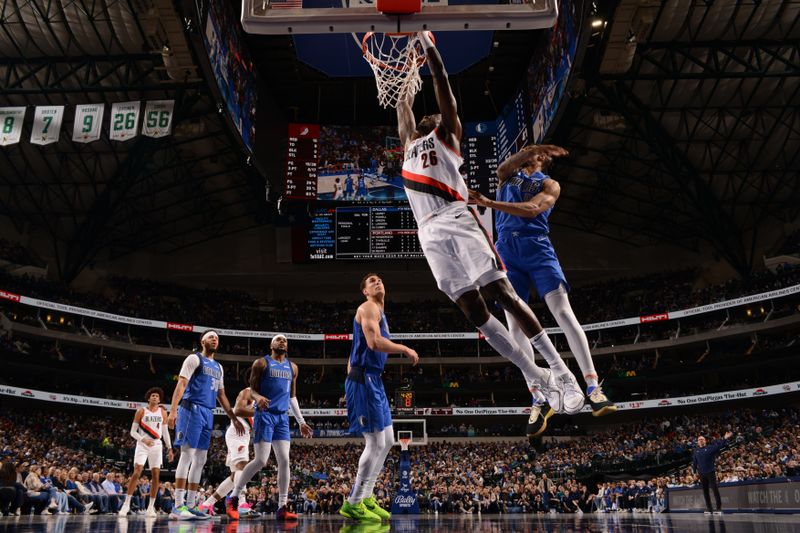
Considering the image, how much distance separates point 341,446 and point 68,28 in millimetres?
23651

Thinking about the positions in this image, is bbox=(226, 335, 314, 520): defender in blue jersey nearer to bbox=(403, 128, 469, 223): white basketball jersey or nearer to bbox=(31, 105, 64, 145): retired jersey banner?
bbox=(403, 128, 469, 223): white basketball jersey

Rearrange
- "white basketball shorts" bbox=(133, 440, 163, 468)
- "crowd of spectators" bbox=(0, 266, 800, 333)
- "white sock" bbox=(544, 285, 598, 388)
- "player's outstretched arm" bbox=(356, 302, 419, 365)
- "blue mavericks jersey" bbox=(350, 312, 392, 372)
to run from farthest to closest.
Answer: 1. "crowd of spectators" bbox=(0, 266, 800, 333)
2. "white basketball shorts" bbox=(133, 440, 163, 468)
3. "blue mavericks jersey" bbox=(350, 312, 392, 372)
4. "player's outstretched arm" bbox=(356, 302, 419, 365)
5. "white sock" bbox=(544, 285, 598, 388)

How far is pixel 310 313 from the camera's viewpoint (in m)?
41.1

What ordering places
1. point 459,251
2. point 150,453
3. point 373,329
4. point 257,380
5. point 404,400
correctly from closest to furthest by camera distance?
point 459,251 < point 373,329 < point 257,380 < point 150,453 < point 404,400

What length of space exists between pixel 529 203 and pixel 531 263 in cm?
66

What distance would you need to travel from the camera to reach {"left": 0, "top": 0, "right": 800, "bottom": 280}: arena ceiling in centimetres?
2172

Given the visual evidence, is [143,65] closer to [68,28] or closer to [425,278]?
[68,28]

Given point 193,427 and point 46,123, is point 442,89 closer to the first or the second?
point 193,427

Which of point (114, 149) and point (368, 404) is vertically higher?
point (114, 149)

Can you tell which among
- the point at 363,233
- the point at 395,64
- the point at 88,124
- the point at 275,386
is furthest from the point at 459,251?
the point at 363,233

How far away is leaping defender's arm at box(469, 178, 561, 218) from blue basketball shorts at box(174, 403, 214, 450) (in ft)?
18.7

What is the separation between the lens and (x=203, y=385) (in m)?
9.38

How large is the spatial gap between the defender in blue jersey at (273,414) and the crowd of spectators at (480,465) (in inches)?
332

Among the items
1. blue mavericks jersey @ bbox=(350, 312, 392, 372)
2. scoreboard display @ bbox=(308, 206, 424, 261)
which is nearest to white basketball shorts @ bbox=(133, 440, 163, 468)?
blue mavericks jersey @ bbox=(350, 312, 392, 372)
